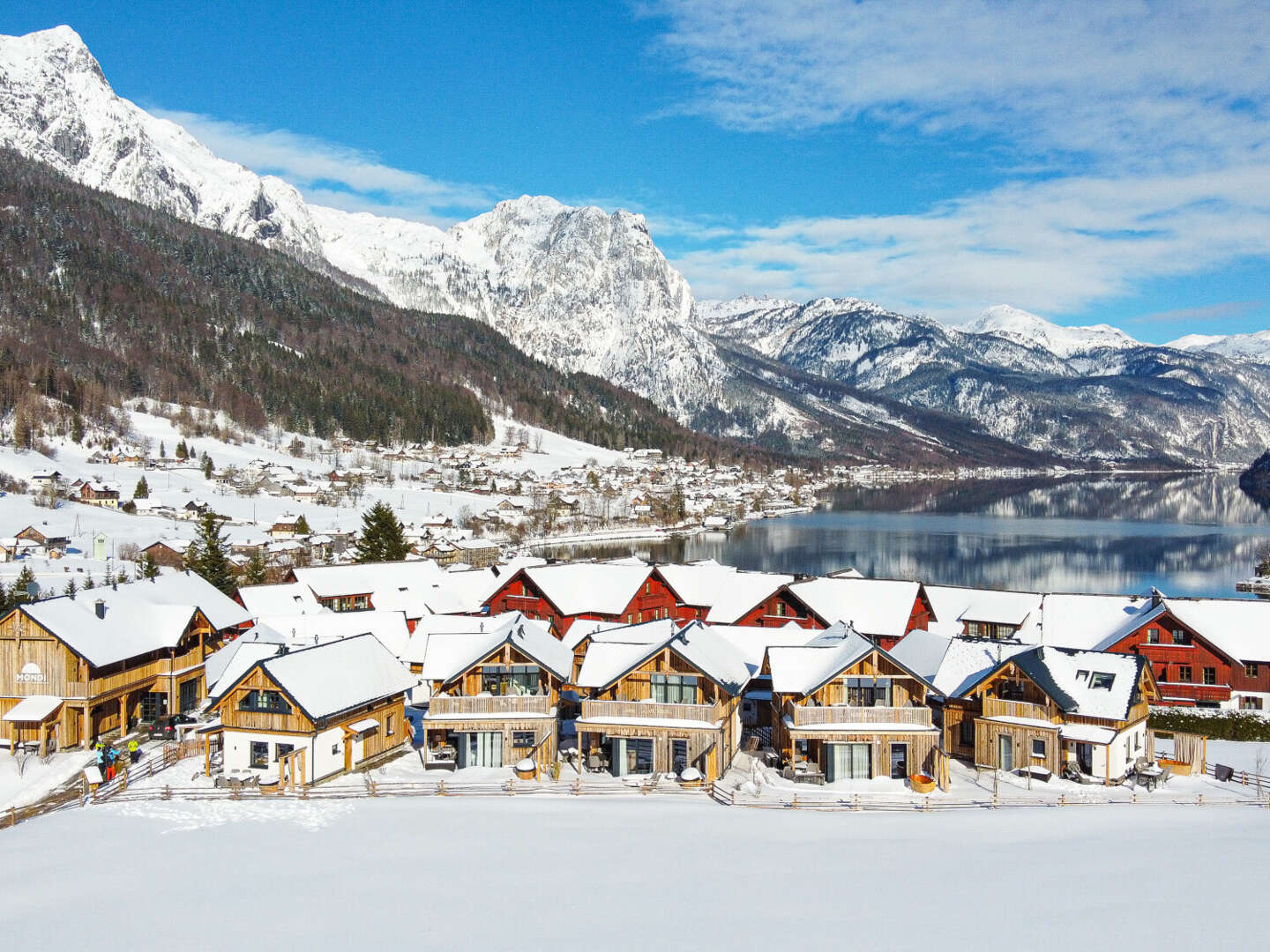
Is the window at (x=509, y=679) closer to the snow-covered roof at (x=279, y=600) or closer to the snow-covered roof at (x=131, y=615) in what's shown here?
the snow-covered roof at (x=131, y=615)

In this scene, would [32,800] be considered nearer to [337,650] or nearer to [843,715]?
[337,650]

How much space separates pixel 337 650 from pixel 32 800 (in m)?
9.36

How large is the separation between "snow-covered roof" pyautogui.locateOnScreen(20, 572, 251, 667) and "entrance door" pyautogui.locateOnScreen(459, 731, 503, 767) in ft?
43.6

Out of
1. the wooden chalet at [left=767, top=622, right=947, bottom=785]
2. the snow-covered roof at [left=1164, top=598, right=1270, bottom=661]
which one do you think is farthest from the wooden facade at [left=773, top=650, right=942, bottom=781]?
the snow-covered roof at [left=1164, top=598, right=1270, bottom=661]

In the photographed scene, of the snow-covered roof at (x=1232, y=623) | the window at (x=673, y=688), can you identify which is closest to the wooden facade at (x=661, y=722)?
the window at (x=673, y=688)

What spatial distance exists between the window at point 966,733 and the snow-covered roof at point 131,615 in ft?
94.9

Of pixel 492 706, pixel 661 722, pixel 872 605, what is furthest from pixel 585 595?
pixel 661 722

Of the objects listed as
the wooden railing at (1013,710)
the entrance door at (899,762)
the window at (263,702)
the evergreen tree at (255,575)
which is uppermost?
the evergreen tree at (255,575)

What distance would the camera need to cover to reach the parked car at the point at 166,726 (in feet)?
112

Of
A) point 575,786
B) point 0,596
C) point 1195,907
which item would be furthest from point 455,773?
point 0,596

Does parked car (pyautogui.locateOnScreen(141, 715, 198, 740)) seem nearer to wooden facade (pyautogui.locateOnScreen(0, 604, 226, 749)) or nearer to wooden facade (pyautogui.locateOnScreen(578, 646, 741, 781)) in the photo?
wooden facade (pyautogui.locateOnScreen(0, 604, 226, 749))

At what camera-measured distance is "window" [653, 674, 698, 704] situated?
30453mm

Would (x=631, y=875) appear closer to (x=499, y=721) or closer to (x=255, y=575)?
(x=499, y=721)

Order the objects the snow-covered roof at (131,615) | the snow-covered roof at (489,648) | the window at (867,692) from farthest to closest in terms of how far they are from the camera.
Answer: the snow-covered roof at (131,615) < the snow-covered roof at (489,648) < the window at (867,692)
